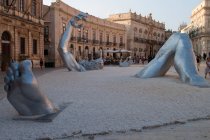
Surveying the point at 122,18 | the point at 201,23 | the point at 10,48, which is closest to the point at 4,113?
the point at 10,48

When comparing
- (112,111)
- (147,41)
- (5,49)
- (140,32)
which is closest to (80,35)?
(5,49)

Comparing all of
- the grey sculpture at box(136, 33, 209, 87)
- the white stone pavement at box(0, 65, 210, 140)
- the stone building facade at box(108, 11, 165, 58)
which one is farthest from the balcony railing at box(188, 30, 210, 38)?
the white stone pavement at box(0, 65, 210, 140)

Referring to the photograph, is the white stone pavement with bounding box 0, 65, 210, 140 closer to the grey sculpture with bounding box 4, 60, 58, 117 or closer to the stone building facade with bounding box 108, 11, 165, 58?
the grey sculpture with bounding box 4, 60, 58, 117

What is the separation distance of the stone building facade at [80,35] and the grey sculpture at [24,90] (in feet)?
117

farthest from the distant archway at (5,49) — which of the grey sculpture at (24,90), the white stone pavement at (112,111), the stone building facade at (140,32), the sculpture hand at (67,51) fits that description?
the stone building facade at (140,32)

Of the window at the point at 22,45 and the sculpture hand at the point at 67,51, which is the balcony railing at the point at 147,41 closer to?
the window at the point at 22,45

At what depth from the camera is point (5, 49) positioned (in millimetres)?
29594

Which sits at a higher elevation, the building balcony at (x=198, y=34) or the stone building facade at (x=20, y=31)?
the building balcony at (x=198, y=34)

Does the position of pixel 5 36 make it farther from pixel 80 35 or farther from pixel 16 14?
pixel 80 35

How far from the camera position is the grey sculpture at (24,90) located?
7199mm

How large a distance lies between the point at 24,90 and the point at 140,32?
75164 millimetres

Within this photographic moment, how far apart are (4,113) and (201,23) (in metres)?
75.6

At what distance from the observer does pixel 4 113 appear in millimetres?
8117

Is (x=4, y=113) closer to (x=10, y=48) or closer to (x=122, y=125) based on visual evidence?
(x=122, y=125)
